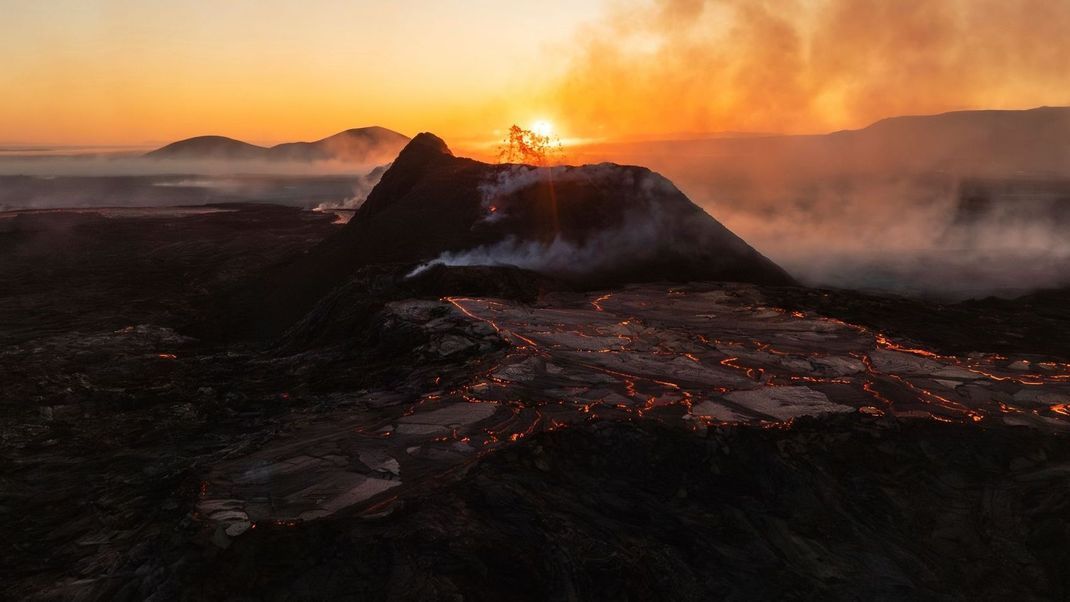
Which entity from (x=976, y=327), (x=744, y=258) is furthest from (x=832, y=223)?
(x=976, y=327)

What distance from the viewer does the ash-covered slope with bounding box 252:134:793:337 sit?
1819 centimetres

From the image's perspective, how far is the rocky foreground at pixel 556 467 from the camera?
206 inches

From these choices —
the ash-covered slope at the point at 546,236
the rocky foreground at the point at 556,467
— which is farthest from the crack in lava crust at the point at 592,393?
the ash-covered slope at the point at 546,236

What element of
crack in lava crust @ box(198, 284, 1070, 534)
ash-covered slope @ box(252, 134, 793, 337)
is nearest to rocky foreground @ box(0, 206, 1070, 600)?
crack in lava crust @ box(198, 284, 1070, 534)

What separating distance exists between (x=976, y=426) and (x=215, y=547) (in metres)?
8.35

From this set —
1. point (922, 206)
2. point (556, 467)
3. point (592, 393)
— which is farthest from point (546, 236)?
point (922, 206)

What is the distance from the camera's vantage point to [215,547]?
498 centimetres

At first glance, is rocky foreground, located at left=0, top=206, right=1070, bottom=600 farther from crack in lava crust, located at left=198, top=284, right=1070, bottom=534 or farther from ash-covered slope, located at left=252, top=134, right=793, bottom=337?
ash-covered slope, located at left=252, top=134, right=793, bottom=337

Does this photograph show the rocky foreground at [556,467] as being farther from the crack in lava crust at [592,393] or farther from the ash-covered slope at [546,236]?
the ash-covered slope at [546,236]

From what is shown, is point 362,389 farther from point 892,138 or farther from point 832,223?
point 892,138

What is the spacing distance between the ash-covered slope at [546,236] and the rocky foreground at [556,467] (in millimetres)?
6062

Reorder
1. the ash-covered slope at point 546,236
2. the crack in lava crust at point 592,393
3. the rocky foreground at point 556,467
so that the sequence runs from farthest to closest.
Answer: the ash-covered slope at point 546,236 → the crack in lava crust at point 592,393 → the rocky foreground at point 556,467

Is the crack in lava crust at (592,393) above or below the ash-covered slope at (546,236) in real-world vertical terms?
below

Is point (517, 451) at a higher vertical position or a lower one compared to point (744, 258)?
lower
